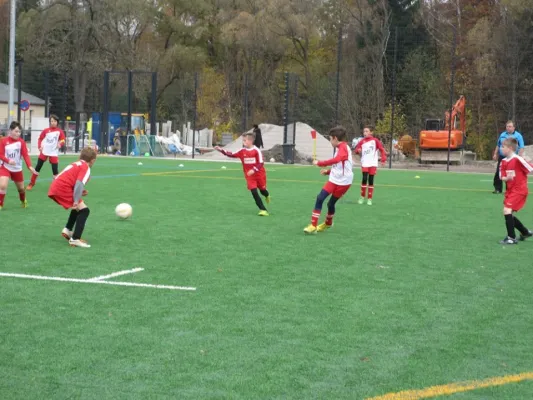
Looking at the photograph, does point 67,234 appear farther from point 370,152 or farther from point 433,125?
point 433,125

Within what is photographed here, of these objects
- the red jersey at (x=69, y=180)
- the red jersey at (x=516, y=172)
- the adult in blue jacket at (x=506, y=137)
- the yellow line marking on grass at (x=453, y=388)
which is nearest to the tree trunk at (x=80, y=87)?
the adult in blue jacket at (x=506, y=137)

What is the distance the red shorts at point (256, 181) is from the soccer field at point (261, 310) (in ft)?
4.41

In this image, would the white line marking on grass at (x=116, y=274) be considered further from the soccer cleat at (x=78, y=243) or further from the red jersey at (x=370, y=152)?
the red jersey at (x=370, y=152)

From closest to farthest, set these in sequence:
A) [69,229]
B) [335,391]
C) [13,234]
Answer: [335,391] → [69,229] → [13,234]

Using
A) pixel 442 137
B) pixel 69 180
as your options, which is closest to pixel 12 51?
pixel 442 137

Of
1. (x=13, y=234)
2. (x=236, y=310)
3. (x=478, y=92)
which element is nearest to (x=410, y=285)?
(x=236, y=310)

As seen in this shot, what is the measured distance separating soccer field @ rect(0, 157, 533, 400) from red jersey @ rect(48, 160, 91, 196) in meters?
0.73

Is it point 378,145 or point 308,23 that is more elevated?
point 308,23

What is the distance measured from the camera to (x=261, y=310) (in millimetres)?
7453

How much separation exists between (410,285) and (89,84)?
53882mm

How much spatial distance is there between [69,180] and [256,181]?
591cm

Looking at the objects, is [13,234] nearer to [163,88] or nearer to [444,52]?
[444,52]

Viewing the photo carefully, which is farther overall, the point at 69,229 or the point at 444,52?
the point at 444,52

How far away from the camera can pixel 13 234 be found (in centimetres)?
1201
